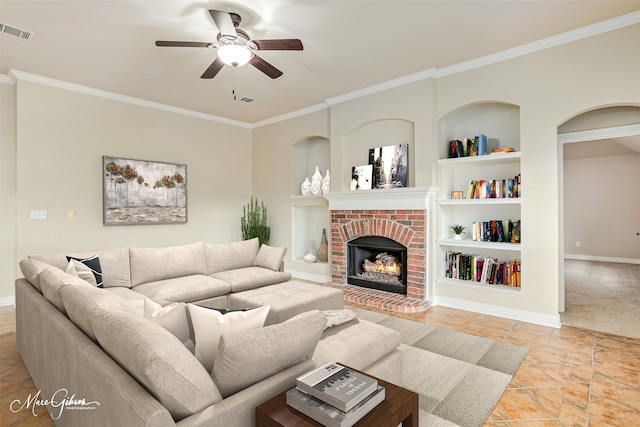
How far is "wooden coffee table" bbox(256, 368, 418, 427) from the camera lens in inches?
44.3

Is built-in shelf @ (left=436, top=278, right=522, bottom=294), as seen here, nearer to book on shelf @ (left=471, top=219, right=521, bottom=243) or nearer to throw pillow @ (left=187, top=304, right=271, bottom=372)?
book on shelf @ (left=471, top=219, right=521, bottom=243)

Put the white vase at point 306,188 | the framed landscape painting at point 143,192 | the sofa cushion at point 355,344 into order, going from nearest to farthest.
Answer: the sofa cushion at point 355,344, the framed landscape painting at point 143,192, the white vase at point 306,188

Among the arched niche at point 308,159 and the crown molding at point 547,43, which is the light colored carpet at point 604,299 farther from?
the arched niche at point 308,159

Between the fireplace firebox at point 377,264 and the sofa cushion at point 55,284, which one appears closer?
the sofa cushion at point 55,284

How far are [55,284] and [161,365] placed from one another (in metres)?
1.43

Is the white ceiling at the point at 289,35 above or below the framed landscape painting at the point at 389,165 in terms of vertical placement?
above

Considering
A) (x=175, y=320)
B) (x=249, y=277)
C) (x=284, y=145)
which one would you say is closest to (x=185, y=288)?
(x=249, y=277)

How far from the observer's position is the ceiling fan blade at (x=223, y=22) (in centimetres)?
253

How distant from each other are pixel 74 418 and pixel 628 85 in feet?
15.4

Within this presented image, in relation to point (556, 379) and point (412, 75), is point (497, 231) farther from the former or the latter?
point (412, 75)

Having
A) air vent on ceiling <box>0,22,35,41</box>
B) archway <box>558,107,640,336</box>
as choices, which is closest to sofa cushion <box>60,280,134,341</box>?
air vent on ceiling <box>0,22,35,41</box>

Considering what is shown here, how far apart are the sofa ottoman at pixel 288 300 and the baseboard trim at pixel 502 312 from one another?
156 cm

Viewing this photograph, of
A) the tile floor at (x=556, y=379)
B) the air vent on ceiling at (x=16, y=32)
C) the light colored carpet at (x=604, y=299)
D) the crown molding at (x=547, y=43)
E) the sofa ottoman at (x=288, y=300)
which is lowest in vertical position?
the tile floor at (x=556, y=379)

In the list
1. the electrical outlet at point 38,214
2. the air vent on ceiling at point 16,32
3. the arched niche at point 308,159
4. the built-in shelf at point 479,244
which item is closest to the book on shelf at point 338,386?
the built-in shelf at point 479,244
